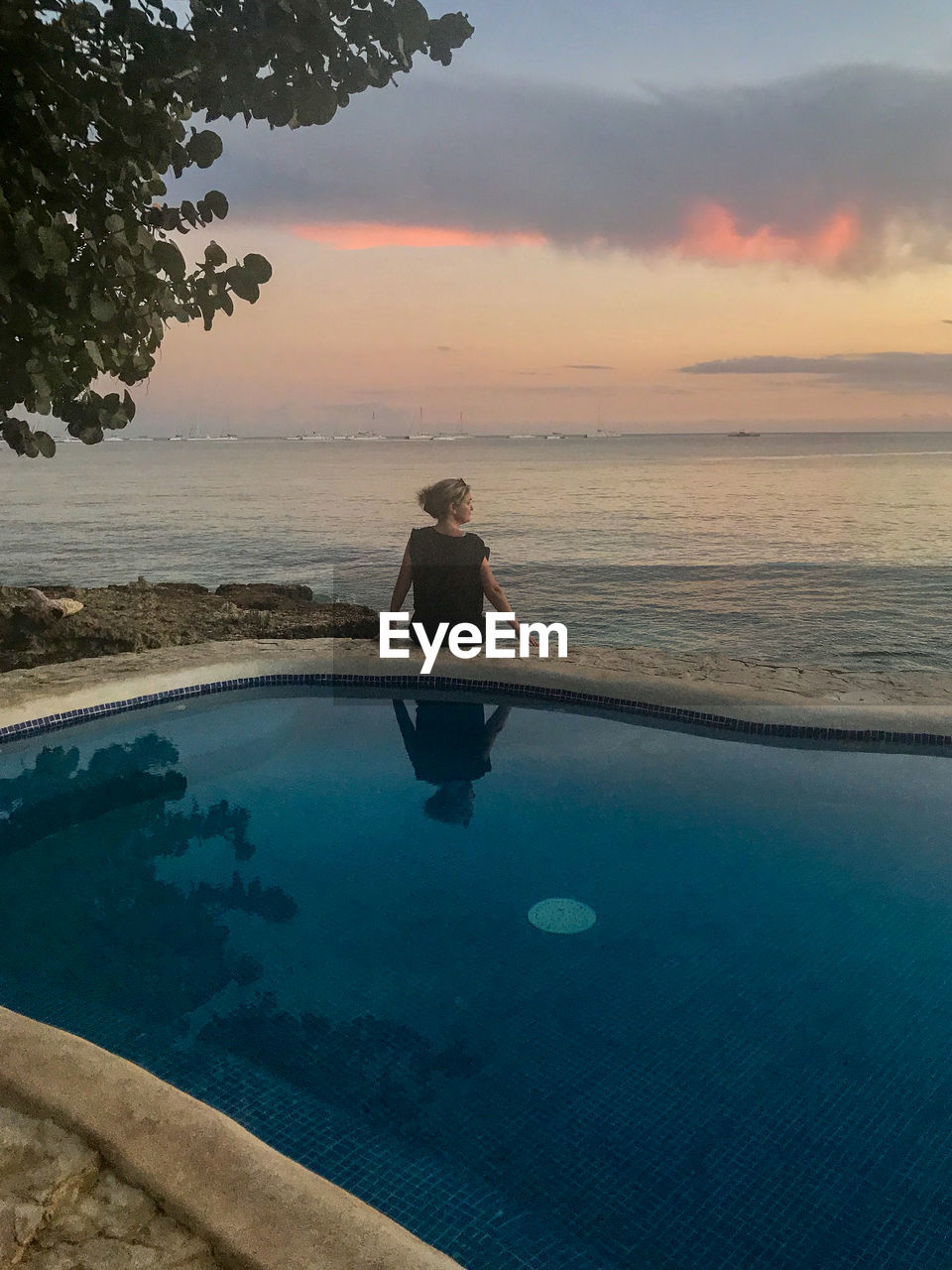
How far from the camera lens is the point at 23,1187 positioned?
280 centimetres

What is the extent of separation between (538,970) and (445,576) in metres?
4.63

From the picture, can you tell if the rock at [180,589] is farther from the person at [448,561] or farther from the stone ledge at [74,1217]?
the stone ledge at [74,1217]

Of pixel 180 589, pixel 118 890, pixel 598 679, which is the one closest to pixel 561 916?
pixel 118 890

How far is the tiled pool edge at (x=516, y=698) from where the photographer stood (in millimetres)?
7680

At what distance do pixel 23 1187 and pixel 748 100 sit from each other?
69.0 ft

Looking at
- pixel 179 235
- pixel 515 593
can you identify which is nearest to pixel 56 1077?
pixel 179 235

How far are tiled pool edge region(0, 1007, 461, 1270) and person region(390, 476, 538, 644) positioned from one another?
5.46 m

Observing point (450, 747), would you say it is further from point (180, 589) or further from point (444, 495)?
point (180, 589)

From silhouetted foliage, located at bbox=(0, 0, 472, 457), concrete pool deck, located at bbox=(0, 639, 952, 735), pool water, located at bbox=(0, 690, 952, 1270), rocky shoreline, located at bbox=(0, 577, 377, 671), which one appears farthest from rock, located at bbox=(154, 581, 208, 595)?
silhouetted foliage, located at bbox=(0, 0, 472, 457)

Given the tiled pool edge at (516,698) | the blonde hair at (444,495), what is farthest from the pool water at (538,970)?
the blonde hair at (444,495)

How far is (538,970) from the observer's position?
4.73 meters

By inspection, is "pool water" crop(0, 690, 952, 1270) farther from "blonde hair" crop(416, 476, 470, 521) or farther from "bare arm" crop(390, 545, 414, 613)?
"blonde hair" crop(416, 476, 470, 521)

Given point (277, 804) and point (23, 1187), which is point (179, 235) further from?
point (23, 1187)

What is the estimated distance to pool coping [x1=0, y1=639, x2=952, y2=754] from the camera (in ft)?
25.5
